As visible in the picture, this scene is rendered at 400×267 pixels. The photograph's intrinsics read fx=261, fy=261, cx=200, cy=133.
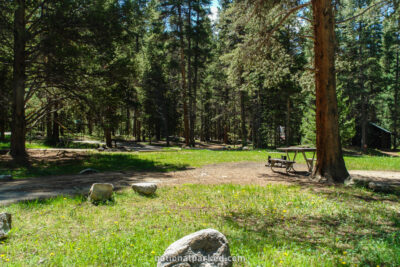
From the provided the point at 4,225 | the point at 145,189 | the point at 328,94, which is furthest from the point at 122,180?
the point at 328,94

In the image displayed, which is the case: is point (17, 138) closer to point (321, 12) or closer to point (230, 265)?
point (230, 265)

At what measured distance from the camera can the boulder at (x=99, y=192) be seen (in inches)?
229

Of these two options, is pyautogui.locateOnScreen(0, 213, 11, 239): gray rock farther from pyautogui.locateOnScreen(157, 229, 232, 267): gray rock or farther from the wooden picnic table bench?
the wooden picnic table bench

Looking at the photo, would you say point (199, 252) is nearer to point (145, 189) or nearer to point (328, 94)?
point (145, 189)

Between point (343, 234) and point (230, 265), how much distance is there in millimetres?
2324

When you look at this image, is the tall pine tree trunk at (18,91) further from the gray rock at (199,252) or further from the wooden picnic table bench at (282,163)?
the gray rock at (199,252)

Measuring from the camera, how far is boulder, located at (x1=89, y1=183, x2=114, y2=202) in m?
5.81

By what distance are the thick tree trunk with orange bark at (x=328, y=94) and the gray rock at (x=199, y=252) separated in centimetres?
683

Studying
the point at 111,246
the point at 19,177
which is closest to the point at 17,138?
the point at 19,177

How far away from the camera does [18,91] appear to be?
11.9 m

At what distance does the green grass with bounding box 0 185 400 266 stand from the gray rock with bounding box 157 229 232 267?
423 millimetres

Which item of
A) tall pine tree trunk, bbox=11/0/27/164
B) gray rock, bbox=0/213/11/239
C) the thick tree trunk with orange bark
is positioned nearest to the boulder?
gray rock, bbox=0/213/11/239

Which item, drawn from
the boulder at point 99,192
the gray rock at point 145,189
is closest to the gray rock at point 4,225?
the boulder at point 99,192

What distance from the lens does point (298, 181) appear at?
9016 mm
